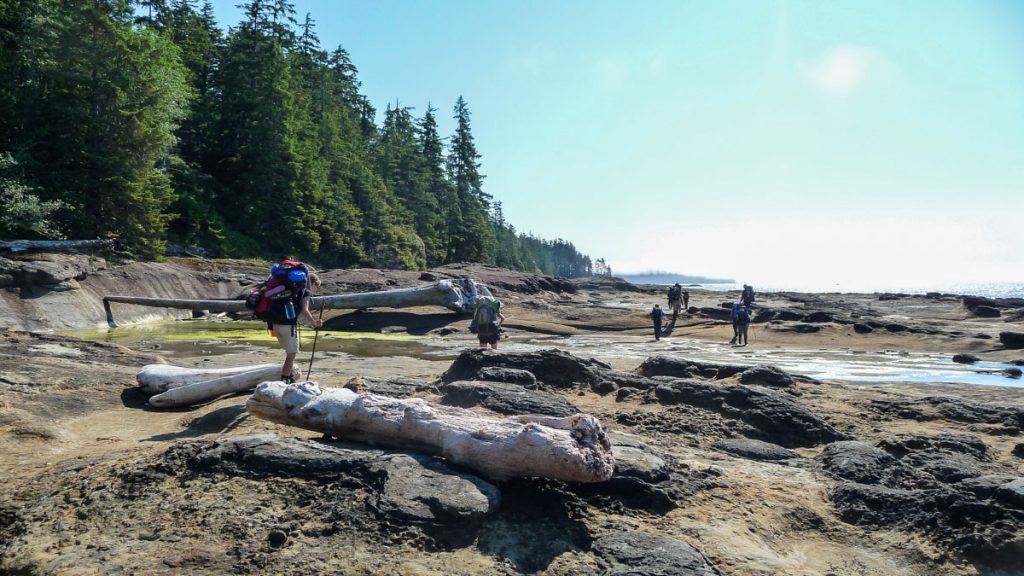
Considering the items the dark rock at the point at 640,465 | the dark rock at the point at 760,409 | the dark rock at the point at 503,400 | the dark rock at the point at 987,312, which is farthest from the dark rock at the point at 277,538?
the dark rock at the point at 987,312

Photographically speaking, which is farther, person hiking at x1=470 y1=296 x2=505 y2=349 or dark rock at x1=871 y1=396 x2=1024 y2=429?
person hiking at x1=470 y1=296 x2=505 y2=349

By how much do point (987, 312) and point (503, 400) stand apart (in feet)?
112

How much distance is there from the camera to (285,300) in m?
6.47

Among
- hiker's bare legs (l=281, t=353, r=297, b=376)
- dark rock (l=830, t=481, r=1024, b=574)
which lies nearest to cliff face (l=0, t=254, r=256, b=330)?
hiker's bare legs (l=281, t=353, r=297, b=376)

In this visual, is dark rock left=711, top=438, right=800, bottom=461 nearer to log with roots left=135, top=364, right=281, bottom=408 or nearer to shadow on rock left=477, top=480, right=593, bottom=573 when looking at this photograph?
shadow on rock left=477, top=480, right=593, bottom=573

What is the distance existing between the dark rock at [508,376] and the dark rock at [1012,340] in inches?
691

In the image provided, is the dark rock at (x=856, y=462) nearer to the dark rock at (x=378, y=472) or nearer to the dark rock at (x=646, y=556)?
the dark rock at (x=646, y=556)

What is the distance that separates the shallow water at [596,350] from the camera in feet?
43.5


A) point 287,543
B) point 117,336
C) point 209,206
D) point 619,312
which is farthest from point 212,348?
point 209,206

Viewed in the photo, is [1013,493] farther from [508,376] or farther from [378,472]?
[508,376]

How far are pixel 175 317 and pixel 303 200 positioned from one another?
21.7 m

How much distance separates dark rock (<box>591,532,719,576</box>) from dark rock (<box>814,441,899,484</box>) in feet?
8.36

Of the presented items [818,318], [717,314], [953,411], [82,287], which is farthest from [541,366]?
[717,314]

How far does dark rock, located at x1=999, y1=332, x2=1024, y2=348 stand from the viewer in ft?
56.7
